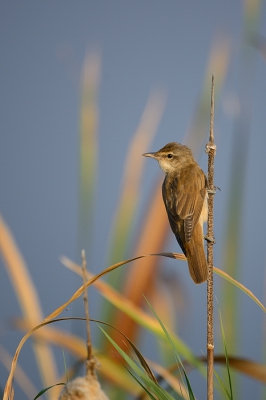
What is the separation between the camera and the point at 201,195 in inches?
80.0

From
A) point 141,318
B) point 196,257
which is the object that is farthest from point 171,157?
point 141,318

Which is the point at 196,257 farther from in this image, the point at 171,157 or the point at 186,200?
the point at 171,157

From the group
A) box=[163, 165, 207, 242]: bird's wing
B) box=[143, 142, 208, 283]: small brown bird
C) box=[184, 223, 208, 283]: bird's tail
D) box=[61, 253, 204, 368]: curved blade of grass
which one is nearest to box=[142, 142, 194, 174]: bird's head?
box=[143, 142, 208, 283]: small brown bird

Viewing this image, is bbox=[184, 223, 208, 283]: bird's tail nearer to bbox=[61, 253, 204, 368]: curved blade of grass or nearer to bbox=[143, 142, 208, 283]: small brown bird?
bbox=[143, 142, 208, 283]: small brown bird

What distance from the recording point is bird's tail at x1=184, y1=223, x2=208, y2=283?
1.83 metres

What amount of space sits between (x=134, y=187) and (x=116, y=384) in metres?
0.90

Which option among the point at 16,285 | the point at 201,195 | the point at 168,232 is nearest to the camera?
the point at 201,195

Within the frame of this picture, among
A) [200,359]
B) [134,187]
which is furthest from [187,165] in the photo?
[200,359]

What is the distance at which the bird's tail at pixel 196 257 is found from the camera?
72.0 inches

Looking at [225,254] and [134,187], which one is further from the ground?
[134,187]

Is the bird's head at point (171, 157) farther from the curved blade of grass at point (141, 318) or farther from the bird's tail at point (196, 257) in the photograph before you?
the curved blade of grass at point (141, 318)

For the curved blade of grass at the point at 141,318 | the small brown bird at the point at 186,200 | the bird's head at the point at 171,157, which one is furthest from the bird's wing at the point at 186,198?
the curved blade of grass at the point at 141,318

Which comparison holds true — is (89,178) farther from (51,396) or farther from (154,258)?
(51,396)

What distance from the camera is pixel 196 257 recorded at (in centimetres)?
188
